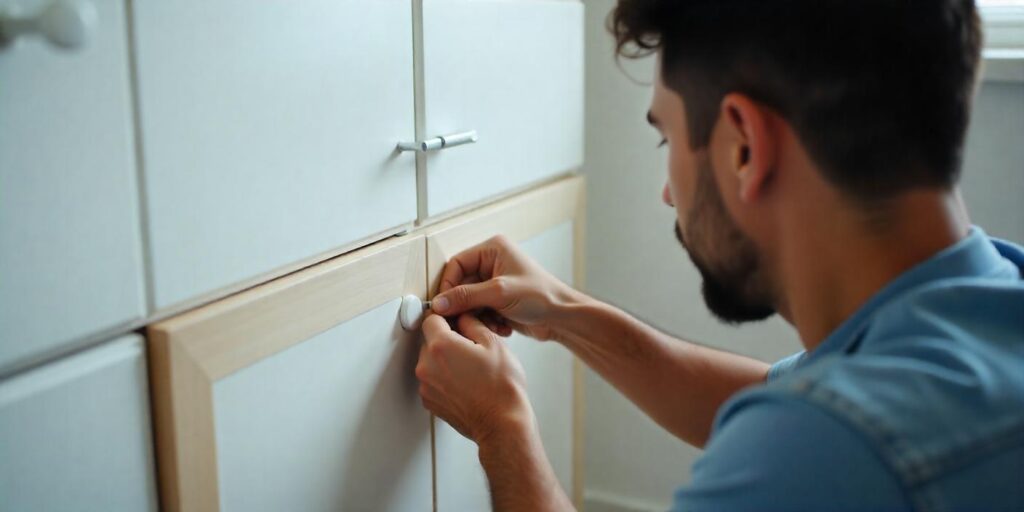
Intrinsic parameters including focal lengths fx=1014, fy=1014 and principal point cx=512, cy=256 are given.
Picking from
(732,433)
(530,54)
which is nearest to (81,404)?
(732,433)

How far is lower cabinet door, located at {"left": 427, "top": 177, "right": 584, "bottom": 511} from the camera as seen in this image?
1042 mm

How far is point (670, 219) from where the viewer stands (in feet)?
5.20

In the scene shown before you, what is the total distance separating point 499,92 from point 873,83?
1.52 ft

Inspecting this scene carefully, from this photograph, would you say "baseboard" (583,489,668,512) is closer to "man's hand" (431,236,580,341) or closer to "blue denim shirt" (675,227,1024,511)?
"man's hand" (431,236,580,341)

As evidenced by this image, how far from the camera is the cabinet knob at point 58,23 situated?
1.65ft

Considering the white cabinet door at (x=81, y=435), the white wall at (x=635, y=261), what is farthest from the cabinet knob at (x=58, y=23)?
the white wall at (x=635, y=261)

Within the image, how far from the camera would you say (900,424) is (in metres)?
0.57

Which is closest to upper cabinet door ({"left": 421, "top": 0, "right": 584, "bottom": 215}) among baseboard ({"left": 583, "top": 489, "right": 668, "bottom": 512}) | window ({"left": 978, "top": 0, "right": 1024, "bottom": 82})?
window ({"left": 978, "top": 0, "right": 1024, "bottom": 82})

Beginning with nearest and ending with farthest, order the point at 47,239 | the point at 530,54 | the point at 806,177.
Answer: the point at 47,239 < the point at 806,177 < the point at 530,54

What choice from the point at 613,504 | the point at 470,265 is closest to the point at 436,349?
the point at 470,265

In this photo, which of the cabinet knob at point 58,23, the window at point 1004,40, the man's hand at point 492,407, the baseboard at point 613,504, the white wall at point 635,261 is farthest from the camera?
the baseboard at point 613,504

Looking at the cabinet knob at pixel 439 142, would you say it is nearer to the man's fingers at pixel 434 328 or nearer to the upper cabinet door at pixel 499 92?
the upper cabinet door at pixel 499 92

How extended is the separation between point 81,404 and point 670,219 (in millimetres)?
1101

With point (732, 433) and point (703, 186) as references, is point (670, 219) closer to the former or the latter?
point (703, 186)
